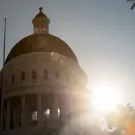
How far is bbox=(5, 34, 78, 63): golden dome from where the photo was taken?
164 feet

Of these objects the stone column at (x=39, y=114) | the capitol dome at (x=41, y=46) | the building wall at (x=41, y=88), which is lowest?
the stone column at (x=39, y=114)

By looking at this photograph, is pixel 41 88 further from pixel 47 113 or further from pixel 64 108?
pixel 64 108

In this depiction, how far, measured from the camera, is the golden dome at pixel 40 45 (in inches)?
1962

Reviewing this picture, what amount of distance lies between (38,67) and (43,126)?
9.23m

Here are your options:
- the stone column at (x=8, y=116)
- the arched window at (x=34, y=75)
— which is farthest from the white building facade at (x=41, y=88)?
the arched window at (x=34, y=75)

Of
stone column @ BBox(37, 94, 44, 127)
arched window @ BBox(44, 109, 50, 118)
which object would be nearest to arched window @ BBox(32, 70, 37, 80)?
stone column @ BBox(37, 94, 44, 127)

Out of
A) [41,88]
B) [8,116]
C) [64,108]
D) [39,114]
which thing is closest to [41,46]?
[41,88]

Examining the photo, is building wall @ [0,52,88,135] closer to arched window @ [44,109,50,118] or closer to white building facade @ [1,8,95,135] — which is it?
white building facade @ [1,8,95,135]

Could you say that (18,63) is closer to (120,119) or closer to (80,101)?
(80,101)

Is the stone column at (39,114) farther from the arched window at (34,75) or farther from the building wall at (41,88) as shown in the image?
the arched window at (34,75)

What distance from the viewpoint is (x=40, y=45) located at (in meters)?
49.9

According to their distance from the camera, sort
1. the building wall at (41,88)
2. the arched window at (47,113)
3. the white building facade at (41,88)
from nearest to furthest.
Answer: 1. the white building facade at (41,88)
2. the building wall at (41,88)
3. the arched window at (47,113)

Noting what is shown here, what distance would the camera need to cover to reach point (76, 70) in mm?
52469

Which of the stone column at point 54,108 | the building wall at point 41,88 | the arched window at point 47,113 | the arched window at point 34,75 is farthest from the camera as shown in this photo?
the arched window at point 34,75
